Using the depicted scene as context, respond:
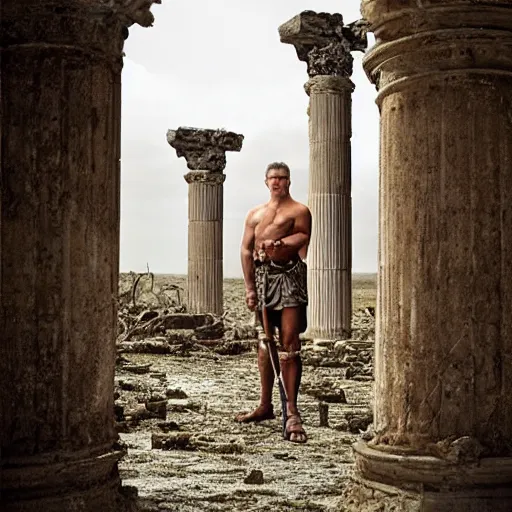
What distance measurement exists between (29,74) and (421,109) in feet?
5.60

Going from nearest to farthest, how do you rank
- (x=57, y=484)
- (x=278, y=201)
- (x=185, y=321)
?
(x=57, y=484)
(x=278, y=201)
(x=185, y=321)

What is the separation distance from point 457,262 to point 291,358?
2826 mm

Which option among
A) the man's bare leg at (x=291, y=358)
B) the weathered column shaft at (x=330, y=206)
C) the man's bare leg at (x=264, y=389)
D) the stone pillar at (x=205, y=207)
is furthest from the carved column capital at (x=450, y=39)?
A: the stone pillar at (x=205, y=207)

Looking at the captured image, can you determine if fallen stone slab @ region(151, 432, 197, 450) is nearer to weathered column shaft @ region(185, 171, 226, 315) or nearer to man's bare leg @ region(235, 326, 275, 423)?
man's bare leg @ region(235, 326, 275, 423)

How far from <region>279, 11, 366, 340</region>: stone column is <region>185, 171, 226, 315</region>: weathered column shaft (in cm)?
604

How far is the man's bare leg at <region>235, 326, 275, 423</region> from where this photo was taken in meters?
7.30

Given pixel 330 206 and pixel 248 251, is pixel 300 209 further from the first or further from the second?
pixel 330 206

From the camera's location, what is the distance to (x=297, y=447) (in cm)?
645

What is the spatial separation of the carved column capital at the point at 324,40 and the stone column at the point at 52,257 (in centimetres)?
1149

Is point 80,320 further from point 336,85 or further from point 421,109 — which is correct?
point 336,85

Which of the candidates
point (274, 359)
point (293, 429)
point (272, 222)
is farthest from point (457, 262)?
point (274, 359)

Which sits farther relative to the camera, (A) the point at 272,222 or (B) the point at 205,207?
(B) the point at 205,207

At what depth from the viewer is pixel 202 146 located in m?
21.9

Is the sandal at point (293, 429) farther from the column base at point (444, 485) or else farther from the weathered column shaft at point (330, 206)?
the weathered column shaft at point (330, 206)
